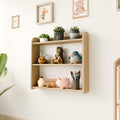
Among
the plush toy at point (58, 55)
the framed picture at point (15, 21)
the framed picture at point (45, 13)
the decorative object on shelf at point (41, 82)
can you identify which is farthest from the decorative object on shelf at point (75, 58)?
the framed picture at point (15, 21)

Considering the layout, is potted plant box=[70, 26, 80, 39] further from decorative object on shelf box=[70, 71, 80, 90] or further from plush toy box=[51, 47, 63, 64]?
decorative object on shelf box=[70, 71, 80, 90]

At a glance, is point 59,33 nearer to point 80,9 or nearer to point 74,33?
point 74,33

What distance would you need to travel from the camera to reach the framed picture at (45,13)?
93.9 inches

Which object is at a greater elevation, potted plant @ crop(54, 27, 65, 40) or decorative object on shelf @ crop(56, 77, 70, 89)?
potted plant @ crop(54, 27, 65, 40)

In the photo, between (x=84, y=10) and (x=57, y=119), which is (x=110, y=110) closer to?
(x=57, y=119)

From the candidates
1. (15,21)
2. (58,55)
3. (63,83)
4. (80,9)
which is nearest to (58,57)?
(58,55)

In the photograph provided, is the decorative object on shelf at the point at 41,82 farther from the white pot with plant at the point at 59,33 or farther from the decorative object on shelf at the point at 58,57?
the white pot with plant at the point at 59,33

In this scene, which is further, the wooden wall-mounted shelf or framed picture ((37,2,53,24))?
framed picture ((37,2,53,24))

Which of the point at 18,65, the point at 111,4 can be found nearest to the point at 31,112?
the point at 18,65

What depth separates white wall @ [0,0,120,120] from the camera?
2.02 metres

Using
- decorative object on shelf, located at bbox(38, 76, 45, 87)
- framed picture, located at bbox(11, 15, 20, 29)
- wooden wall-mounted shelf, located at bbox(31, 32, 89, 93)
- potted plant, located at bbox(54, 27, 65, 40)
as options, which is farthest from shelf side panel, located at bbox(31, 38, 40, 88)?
framed picture, located at bbox(11, 15, 20, 29)

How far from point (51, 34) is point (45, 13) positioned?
1.00 feet

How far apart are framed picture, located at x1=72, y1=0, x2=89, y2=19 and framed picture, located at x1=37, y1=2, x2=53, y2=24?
33 cm

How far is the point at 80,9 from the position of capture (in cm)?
220
